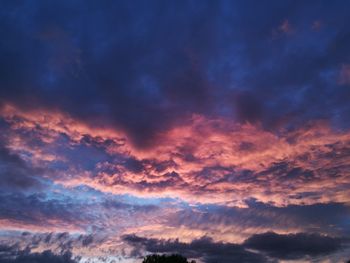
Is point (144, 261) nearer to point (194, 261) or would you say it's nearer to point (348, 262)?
point (194, 261)

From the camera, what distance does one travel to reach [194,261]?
14362cm

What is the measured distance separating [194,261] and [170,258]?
7930 millimetres

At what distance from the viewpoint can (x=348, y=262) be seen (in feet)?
480

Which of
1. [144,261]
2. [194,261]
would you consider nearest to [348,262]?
[194,261]

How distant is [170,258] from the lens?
140750 millimetres

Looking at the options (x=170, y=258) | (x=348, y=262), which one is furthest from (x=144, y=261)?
(x=348, y=262)

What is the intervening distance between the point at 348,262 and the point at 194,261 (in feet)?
156

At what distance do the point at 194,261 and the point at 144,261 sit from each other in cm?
1503

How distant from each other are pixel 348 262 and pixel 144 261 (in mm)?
62435

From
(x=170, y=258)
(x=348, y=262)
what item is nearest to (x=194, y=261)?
(x=170, y=258)

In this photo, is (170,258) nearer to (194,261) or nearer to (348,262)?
(194,261)

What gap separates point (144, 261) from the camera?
14275cm
